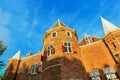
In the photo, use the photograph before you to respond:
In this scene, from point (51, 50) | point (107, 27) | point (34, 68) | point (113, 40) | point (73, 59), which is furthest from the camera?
point (34, 68)

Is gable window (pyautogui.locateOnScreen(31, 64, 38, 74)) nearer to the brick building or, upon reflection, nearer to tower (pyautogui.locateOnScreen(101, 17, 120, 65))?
the brick building

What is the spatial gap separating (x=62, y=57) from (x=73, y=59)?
1.61m

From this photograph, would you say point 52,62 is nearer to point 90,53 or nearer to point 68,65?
point 68,65

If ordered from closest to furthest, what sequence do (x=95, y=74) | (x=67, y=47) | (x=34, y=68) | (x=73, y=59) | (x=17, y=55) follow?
(x=95, y=74) < (x=73, y=59) < (x=67, y=47) < (x=34, y=68) < (x=17, y=55)

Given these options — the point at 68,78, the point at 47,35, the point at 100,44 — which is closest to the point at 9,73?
the point at 47,35

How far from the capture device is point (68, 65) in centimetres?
1753

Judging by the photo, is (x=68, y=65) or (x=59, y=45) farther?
(x=59, y=45)

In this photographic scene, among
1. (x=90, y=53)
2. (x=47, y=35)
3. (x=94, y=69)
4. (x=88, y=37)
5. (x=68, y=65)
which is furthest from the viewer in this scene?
(x=88, y=37)

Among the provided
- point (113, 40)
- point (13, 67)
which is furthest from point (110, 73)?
point (13, 67)

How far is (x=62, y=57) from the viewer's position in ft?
59.7

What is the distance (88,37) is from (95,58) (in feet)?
24.3

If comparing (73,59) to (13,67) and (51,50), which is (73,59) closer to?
(51,50)

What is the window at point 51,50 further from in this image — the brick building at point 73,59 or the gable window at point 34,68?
the gable window at point 34,68

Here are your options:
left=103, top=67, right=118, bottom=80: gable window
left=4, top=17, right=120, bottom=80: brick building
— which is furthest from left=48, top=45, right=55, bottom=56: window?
left=103, top=67, right=118, bottom=80: gable window
